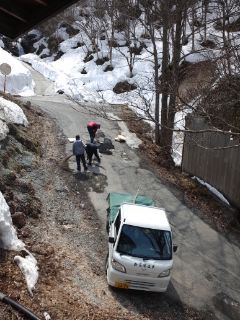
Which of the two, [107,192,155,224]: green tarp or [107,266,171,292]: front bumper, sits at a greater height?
[107,192,155,224]: green tarp

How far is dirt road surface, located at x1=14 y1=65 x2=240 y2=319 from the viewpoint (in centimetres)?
1180

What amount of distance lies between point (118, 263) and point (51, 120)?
57.4 feet

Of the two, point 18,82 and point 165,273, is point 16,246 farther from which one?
point 18,82

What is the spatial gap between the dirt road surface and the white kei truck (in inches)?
21.2

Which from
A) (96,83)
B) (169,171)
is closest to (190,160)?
(169,171)

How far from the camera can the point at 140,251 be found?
11883 mm

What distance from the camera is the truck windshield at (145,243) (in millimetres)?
11852

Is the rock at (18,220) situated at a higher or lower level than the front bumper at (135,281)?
higher

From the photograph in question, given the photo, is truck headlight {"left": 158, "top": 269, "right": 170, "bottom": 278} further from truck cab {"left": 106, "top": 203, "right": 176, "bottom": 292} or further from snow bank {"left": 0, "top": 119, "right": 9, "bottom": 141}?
snow bank {"left": 0, "top": 119, "right": 9, "bottom": 141}

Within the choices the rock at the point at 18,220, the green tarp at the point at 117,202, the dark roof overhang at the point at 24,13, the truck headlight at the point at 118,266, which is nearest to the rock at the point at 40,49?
the green tarp at the point at 117,202

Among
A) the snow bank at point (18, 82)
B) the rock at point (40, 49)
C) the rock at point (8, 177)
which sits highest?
the rock at point (40, 49)

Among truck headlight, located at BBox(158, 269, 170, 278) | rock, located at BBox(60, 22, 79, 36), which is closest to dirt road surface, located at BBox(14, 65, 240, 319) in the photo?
truck headlight, located at BBox(158, 269, 170, 278)

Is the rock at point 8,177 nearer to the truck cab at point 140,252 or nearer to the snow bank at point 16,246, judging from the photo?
the snow bank at point 16,246

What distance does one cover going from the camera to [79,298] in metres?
10.9
